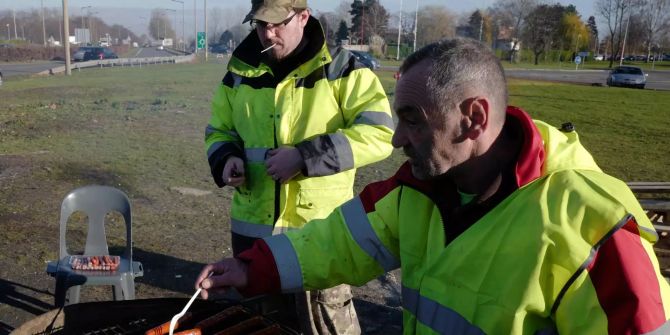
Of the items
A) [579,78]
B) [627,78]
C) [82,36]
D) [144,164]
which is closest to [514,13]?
[579,78]

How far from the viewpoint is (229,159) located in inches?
121

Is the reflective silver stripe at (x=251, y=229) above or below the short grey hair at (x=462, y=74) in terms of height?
below

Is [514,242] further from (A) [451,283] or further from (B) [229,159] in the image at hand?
(B) [229,159]

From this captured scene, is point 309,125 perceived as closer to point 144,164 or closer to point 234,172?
point 234,172

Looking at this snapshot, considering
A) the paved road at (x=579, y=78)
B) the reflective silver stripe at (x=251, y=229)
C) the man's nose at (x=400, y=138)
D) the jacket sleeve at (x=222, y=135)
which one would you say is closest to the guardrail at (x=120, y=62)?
the paved road at (x=579, y=78)

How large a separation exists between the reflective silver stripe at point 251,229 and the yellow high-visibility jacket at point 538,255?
3.66ft

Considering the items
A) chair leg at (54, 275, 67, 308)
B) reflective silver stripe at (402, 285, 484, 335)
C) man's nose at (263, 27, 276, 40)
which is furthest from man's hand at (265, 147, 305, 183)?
chair leg at (54, 275, 67, 308)

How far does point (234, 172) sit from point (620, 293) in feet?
6.61

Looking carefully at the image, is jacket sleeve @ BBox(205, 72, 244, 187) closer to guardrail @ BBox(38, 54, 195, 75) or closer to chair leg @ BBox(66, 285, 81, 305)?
chair leg @ BBox(66, 285, 81, 305)

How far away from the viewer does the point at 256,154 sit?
Result: 3.07 m

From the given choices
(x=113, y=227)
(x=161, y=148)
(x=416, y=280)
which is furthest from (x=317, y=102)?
(x=161, y=148)

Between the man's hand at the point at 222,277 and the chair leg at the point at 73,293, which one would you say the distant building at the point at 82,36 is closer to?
the chair leg at the point at 73,293

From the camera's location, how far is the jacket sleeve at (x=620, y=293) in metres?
1.38

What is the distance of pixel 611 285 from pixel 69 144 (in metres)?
9.55
